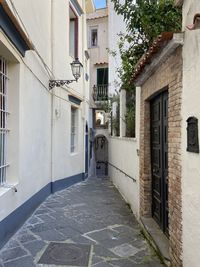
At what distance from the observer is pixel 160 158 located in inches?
225

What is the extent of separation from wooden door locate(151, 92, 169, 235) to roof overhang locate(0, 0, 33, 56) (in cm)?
268

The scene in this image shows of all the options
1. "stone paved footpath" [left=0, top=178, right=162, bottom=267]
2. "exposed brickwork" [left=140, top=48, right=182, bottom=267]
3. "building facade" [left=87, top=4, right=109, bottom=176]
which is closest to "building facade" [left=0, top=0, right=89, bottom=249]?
"stone paved footpath" [left=0, top=178, right=162, bottom=267]

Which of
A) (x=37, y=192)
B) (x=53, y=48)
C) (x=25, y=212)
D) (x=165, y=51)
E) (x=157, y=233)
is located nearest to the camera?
(x=165, y=51)

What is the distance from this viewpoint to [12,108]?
5.75 meters

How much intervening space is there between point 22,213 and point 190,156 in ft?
13.1

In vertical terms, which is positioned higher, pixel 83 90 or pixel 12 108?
pixel 83 90

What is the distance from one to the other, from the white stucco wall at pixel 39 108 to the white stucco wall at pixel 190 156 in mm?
2766

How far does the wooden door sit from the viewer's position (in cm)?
532

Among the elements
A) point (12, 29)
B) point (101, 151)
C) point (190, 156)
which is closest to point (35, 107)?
point (12, 29)

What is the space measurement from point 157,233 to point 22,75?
392 centimetres

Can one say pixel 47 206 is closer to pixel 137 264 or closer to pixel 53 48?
pixel 137 264

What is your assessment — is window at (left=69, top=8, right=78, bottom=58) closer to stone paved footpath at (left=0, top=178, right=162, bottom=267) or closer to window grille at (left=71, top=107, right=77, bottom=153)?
window grille at (left=71, top=107, right=77, bottom=153)

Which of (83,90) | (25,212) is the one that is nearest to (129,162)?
(25,212)

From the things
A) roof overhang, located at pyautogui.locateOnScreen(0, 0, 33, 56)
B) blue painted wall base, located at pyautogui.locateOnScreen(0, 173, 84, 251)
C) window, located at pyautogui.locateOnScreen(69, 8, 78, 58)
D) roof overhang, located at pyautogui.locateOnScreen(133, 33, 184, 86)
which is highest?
window, located at pyautogui.locateOnScreen(69, 8, 78, 58)
